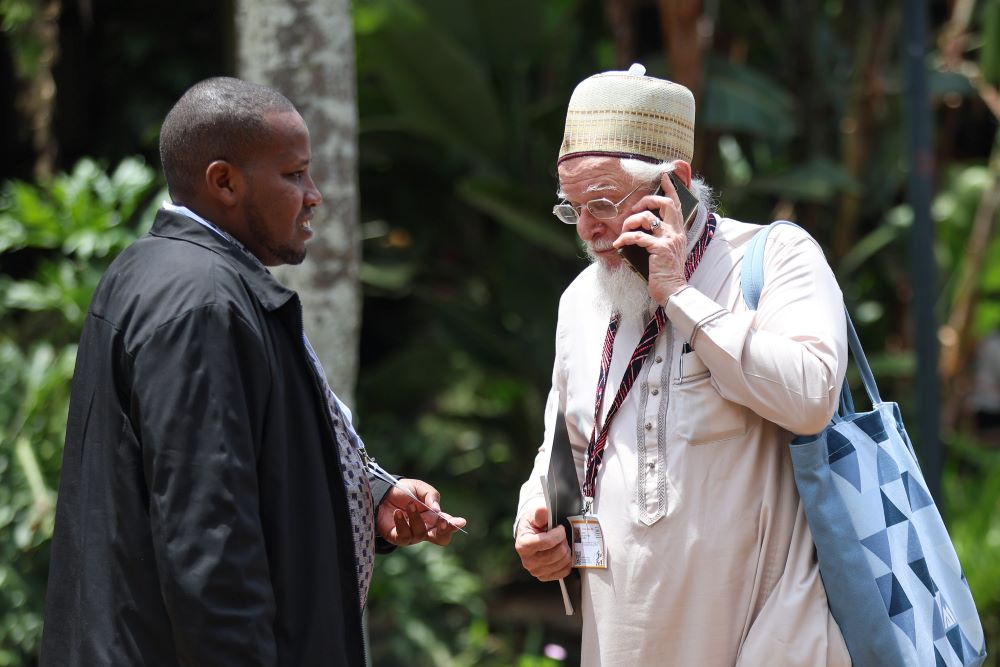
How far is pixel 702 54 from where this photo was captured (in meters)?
6.59

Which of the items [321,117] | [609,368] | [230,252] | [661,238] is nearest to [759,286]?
[661,238]

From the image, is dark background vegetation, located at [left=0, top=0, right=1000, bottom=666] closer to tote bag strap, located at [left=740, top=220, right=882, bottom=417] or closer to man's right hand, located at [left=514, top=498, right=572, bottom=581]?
man's right hand, located at [left=514, top=498, right=572, bottom=581]

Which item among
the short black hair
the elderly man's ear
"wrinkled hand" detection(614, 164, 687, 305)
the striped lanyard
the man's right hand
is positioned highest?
the short black hair

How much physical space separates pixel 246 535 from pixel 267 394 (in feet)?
0.84

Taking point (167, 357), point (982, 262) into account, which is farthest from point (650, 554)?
point (982, 262)

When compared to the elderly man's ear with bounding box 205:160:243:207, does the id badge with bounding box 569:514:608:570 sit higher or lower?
lower

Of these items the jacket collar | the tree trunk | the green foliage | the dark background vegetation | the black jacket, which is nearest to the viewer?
the black jacket

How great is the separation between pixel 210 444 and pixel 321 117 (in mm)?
2437

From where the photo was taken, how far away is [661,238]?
2393 mm

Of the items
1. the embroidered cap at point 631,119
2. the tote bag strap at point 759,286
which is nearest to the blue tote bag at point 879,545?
the tote bag strap at point 759,286

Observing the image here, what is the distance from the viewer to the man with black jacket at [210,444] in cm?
191

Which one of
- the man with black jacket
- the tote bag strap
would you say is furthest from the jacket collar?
the tote bag strap

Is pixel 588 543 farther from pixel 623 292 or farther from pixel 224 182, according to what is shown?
pixel 224 182

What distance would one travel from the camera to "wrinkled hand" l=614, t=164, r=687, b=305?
7.77 ft
